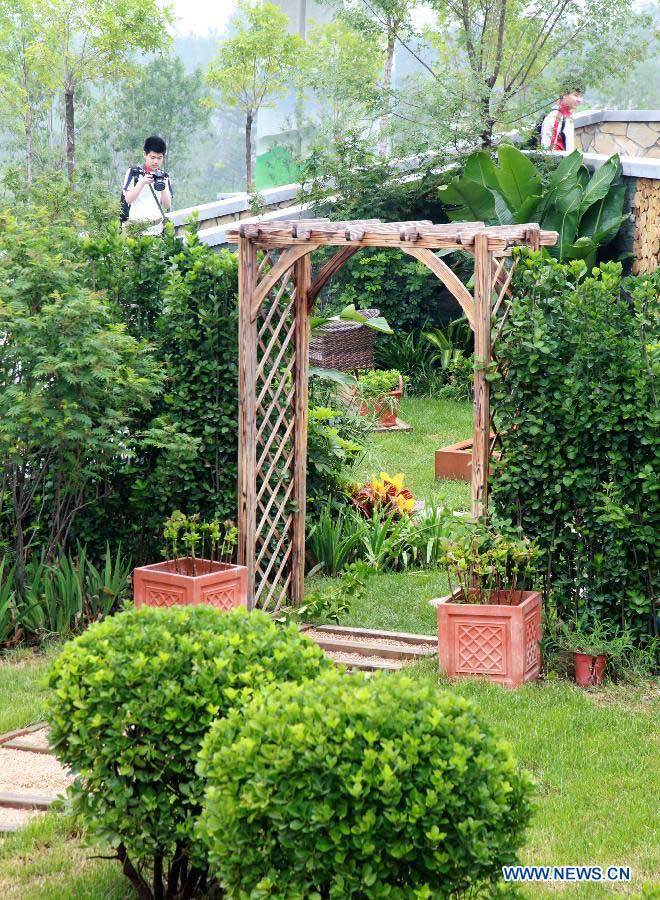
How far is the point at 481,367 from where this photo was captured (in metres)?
6.71

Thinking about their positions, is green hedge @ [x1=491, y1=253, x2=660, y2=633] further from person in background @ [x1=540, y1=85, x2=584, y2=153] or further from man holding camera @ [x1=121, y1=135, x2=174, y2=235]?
person in background @ [x1=540, y1=85, x2=584, y2=153]

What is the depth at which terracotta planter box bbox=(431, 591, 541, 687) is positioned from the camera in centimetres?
630

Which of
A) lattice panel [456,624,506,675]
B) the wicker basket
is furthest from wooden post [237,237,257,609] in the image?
the wicker basket

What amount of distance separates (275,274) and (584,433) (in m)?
2.28

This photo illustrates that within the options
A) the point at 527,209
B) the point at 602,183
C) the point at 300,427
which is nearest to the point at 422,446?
the point at 527,209

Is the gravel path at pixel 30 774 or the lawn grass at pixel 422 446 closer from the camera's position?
the gravel path at pixel 30 774

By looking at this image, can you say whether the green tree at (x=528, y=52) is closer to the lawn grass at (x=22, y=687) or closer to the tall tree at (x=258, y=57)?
the tall tree at (x=258, y=57)

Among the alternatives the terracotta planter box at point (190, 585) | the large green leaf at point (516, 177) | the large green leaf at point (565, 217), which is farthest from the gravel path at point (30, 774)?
the large green leaf at point (516, 177)

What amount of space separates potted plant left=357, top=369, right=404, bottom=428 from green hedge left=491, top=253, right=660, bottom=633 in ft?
18.5

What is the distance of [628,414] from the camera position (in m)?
6.27

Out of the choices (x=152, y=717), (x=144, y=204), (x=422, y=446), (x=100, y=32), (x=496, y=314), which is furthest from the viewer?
(x=100, y=32)

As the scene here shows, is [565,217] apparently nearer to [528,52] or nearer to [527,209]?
[527,209]

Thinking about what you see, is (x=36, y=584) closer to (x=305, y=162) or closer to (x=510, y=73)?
(x=305, y=162)

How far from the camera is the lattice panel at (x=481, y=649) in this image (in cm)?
634
